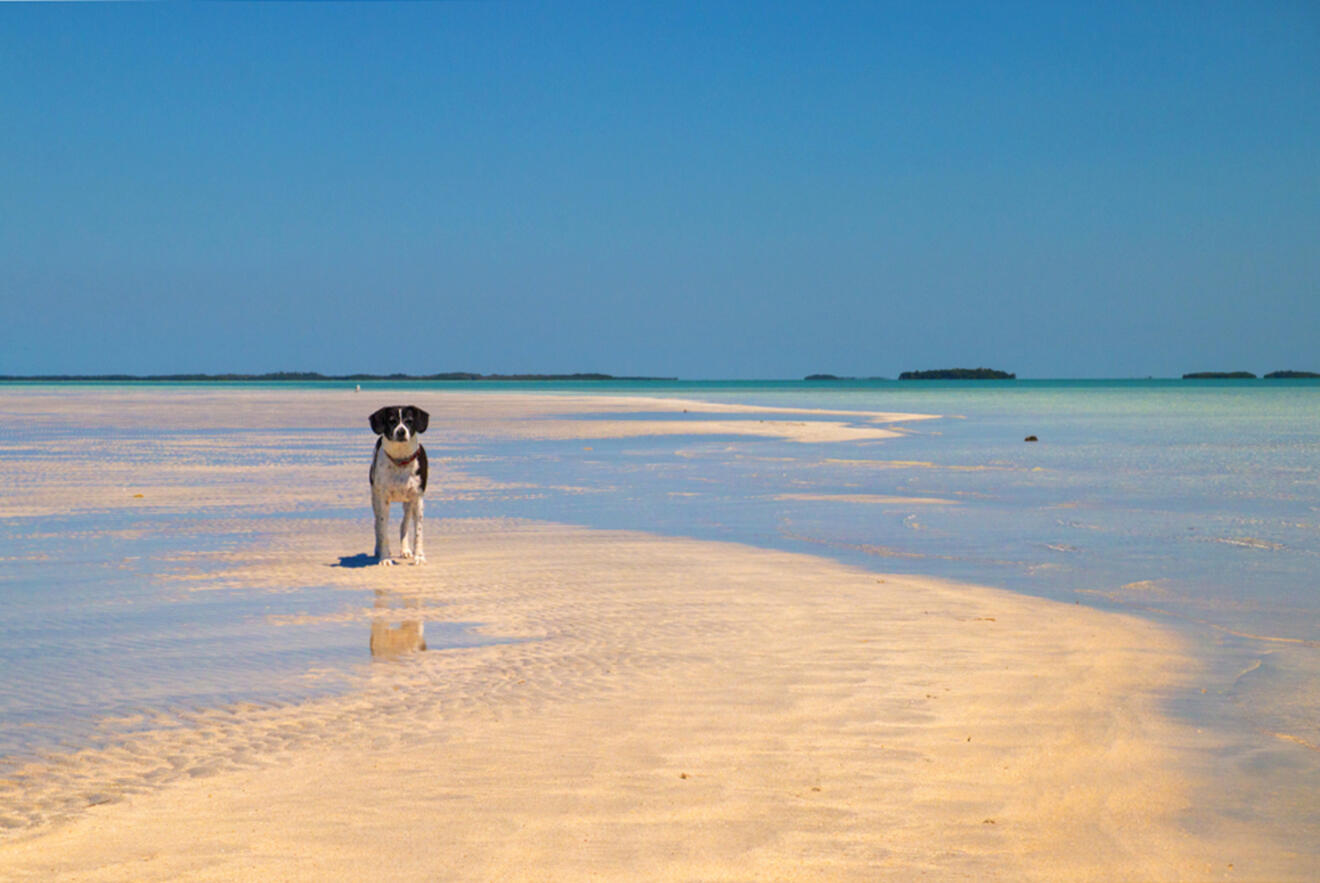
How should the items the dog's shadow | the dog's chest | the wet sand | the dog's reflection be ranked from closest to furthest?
the wet sand < the dog's reflection < the dog's shadow < the dog's chest

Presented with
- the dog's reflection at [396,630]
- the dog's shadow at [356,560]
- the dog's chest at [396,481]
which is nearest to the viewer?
the dog's reflection at [396,630]

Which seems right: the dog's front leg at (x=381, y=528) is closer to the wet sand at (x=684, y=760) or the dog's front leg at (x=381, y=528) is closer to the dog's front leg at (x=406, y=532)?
the dog's front leg at (x=406, y=532)

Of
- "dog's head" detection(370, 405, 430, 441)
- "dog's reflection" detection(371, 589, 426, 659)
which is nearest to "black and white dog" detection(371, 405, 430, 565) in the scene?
"dog's head" detection(370, 405, 430, 441)

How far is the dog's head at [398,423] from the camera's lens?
11.7m

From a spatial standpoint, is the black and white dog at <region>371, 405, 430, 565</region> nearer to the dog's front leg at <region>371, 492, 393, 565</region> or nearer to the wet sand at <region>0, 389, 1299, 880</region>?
the dog's front leg at <region>371, 492, 393, 565</region>

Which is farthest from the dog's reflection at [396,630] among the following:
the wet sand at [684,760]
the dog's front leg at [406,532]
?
the dog's front leg at [406,532]

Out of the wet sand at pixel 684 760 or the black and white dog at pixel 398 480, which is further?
the black and white dog at pixel 398 480

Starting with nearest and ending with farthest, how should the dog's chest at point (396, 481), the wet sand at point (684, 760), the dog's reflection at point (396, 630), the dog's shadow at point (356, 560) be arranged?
the wet sand at point (684, 760) < the dog's reflection at point (396, 630) < the dog's shadow at point (356, 560) < the dog's chest at point (396, 481)

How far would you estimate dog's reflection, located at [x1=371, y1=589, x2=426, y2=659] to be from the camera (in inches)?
315

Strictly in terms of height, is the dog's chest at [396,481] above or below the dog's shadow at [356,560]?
above

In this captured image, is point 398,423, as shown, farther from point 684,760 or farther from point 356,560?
point 684,760

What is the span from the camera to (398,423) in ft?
38.8

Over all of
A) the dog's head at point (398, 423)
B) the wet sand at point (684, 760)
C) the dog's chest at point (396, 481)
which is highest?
the dog's head at point (398, 423)

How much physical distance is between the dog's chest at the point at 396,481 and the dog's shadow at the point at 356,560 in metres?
0.66
